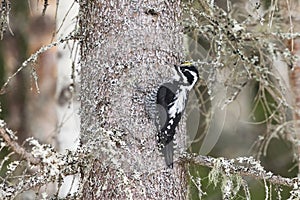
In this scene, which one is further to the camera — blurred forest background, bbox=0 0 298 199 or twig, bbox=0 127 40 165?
blurred forest background, bbox=0 0 298 199

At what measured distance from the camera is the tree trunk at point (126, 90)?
2.04 m

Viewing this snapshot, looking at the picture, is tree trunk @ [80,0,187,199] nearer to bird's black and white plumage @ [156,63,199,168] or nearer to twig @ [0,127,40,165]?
bird's black and white plumage @ [156,63,199,168]

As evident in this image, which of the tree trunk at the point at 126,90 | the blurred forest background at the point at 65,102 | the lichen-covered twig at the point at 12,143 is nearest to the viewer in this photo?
the tree trunk at the point at 126,90

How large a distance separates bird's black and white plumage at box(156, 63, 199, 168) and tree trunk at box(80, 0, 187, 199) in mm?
24

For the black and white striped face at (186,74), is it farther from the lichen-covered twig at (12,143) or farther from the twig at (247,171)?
the lichen-covered twig at (12,143)

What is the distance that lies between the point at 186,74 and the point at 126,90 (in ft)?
0.54

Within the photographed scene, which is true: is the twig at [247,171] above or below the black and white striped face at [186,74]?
below

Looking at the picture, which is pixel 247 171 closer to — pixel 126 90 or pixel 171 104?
→ pixel 171 104

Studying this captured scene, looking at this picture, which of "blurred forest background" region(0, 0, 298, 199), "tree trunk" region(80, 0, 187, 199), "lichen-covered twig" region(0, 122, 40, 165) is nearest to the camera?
"tree trunk" region(80, 0, 187, 199)

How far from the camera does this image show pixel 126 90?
2092mm

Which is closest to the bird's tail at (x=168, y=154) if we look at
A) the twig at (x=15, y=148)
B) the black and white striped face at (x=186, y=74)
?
the black and white striped face at (x=186, y=74)

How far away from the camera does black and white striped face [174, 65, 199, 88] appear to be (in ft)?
6.97

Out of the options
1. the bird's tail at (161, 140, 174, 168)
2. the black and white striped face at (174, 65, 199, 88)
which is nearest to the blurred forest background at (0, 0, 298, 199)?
the black and white striped face at (174, 65, 199, 88)

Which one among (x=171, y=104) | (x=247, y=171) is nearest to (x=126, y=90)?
(x=171, y=104)
